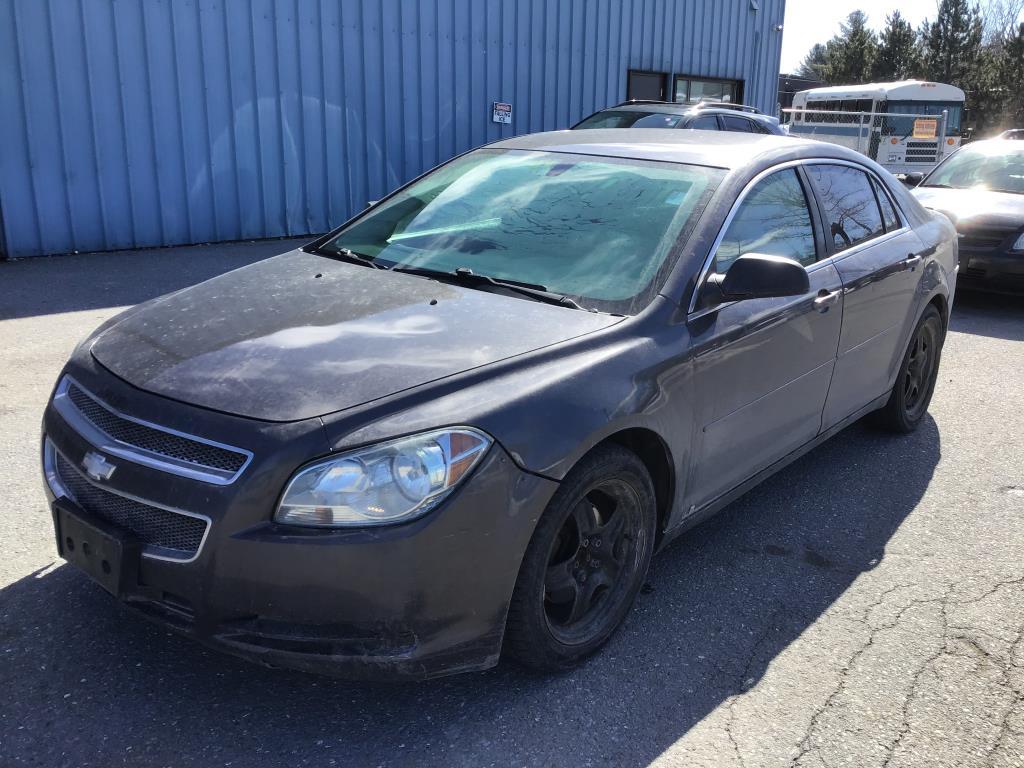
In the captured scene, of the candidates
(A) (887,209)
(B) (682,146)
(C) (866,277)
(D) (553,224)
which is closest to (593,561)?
(D) (553,224)

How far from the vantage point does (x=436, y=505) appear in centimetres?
232

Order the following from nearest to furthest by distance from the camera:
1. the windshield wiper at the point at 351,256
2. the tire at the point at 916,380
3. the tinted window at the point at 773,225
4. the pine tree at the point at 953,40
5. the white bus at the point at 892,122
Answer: the tinted window at the point at 773,225 < the windshield wiper at the point at 351,256 < the tire at the point at 916,380 < the white bus at the point at 892,122 < the pine tree at the point at 953,40

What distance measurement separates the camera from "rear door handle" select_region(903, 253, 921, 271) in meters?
4.52

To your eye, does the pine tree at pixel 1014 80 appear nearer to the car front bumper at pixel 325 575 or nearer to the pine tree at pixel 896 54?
the pine tree at pixel 896 54

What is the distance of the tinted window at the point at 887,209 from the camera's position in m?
4.61

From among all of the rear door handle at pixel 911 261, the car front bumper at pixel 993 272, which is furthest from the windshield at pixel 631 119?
the rear door handle at pixel 911 261

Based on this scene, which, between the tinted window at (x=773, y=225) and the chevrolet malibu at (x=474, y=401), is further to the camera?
the tinted window at (x=773, y=225)

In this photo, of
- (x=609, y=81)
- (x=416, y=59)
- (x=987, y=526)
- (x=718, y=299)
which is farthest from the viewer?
(x=609, y=81)

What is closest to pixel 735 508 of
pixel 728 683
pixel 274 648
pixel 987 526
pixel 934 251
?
pixel 987 526

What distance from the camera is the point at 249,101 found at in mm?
10484

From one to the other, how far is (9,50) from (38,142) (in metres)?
0.87

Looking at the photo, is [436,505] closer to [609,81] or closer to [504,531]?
[504,531]

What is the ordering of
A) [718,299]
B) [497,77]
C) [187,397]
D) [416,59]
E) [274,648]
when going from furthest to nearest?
[497,77] < [416,59] < [718,299] < [187,397] < [274,648]

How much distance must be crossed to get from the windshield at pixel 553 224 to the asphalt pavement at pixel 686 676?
1220 mm
